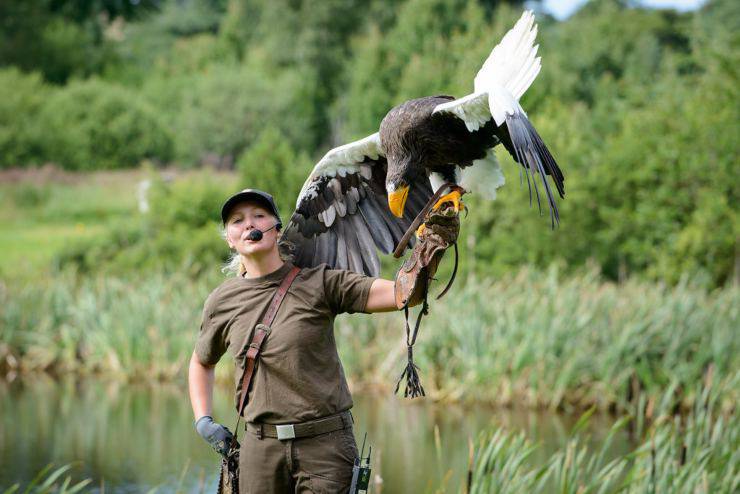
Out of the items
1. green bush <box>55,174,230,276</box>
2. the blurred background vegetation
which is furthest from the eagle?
green bush <box>55,174,230,276</box>

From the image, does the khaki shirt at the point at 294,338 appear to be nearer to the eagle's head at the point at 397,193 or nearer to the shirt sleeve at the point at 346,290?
the shirt sleeve at the point at 346,290

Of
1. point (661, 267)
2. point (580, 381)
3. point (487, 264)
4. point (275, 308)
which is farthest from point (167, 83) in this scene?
point (275, 308)

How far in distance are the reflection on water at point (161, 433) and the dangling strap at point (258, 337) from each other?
11.3ft

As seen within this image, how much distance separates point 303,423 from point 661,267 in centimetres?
1072

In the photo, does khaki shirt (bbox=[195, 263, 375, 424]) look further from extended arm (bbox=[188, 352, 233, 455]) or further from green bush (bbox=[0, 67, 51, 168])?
green bush (bbox=[0, 67, 51, 168])

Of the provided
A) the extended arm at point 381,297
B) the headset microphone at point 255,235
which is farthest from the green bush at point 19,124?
the extended arm at point 381,297

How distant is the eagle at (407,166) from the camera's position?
3611 mm

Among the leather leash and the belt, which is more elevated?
the leather leash

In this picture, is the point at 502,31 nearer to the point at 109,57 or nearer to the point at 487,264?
the point at 487,264

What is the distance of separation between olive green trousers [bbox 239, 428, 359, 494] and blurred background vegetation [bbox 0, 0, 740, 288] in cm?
923

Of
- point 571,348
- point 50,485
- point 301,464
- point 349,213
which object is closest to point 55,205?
point 571,348

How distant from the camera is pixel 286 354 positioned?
3064mm

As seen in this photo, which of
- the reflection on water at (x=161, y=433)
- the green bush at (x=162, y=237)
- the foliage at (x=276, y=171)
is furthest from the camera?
the foliage at (x=276, y=171)

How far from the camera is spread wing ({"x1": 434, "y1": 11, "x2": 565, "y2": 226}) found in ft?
10.7
